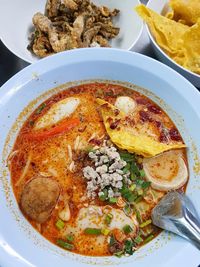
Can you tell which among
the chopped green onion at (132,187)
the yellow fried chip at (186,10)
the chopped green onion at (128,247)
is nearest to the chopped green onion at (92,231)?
the chopped green onion at (128,247)

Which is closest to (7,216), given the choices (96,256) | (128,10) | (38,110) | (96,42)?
(96,256)


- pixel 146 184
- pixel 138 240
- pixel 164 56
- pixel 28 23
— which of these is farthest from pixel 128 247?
pixel 28 23

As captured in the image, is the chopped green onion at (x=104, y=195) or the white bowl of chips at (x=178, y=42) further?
the white bowl of chips at (x=178, y=42)

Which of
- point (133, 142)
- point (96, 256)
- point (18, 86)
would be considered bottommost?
point (96, 256)

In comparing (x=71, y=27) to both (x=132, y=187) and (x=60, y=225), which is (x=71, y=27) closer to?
(x=132, y=187)

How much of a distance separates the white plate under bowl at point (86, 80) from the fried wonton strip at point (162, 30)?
0.38 meters

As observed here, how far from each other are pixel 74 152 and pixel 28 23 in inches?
42.5

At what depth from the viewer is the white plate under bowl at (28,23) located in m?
2.29

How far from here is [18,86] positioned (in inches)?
69.1

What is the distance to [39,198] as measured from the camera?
1.61 metres

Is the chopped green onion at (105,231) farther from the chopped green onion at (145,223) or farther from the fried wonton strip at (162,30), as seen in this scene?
the fried wonton strip at (162,30)

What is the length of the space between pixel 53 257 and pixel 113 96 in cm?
80

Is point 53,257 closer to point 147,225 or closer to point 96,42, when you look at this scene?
point 147,225

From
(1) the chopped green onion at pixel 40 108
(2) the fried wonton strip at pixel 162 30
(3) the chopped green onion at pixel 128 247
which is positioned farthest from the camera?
(2) the fried wonton strip at pixel 162 30
